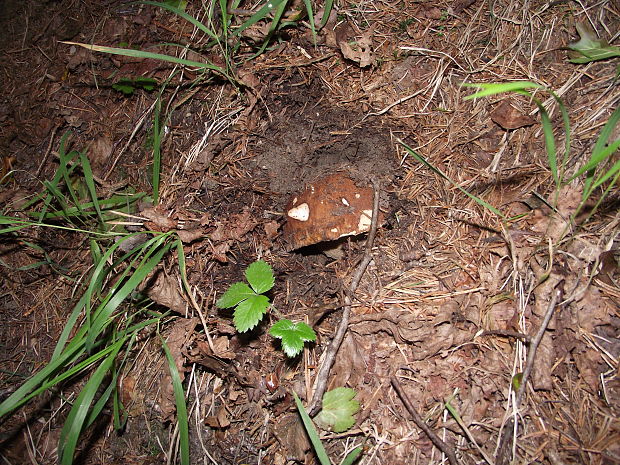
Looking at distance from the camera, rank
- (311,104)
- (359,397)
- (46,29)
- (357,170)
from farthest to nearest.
Answer: (46,29) → (311,104) → (357,170) → (359,397)

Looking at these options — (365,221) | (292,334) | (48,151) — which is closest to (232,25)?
(365,221)

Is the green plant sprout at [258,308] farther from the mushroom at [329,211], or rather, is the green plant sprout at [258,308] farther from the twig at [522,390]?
the twig at [522,390]

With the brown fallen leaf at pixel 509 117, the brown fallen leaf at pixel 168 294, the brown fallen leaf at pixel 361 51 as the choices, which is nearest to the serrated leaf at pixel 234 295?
the brown fallen leaf at pixel 168 294

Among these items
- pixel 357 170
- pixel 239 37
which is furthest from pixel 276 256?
pixel 239 37

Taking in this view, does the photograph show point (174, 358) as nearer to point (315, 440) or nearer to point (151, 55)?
point (315, 440)

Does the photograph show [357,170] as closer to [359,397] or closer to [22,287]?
[359,397]

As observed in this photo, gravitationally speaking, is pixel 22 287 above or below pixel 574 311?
below
